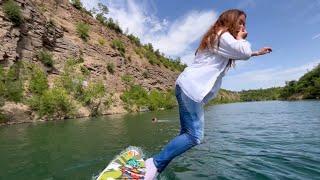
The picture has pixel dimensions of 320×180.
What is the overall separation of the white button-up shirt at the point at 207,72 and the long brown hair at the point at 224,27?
0.23 feet

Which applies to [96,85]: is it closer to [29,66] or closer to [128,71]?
[29,66]

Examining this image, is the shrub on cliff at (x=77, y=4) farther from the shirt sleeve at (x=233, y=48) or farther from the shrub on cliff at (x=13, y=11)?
the shirt sleeve at (x=233, y=48)

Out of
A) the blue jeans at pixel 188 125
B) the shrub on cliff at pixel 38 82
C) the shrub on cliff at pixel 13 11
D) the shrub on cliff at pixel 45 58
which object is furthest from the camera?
the shrub on cliff at pixel 45 58

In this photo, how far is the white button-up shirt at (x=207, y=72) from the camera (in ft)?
14.7

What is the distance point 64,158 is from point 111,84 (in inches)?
1998

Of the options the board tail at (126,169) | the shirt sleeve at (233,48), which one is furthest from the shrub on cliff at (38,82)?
the shirt sleeve at (233,48)

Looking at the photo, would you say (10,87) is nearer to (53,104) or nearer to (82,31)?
(53,104)

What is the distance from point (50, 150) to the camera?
13070mm

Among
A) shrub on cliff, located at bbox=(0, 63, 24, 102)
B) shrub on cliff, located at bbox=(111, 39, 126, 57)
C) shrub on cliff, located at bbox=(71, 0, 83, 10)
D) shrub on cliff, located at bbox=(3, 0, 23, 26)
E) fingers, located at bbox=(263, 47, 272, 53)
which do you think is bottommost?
fingers, located at bbox=(263, 47, 272, 53)

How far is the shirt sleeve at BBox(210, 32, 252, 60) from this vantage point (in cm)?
432

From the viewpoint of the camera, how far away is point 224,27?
460 centimetres

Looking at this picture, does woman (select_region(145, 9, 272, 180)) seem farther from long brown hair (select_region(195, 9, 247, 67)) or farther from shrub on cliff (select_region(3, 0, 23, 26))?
shrub on cliff (select_region(3, 0, 23, 26))

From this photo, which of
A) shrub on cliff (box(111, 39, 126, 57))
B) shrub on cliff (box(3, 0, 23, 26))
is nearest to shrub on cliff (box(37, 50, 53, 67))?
shrub on cliff (box(3, 0, 23, 26))

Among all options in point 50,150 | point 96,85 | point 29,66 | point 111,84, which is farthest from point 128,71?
point 50,150
